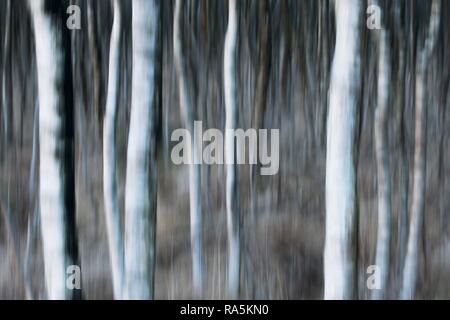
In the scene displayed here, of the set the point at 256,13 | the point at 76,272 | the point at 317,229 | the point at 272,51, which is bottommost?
the point at 317,229

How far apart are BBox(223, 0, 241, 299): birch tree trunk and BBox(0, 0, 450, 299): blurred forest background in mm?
62

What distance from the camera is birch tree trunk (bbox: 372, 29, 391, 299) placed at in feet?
11.4

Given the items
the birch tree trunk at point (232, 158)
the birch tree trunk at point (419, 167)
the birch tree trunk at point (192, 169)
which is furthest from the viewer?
the birch tree trunk at point (192, 169)

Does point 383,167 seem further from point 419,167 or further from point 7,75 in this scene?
point 7,75

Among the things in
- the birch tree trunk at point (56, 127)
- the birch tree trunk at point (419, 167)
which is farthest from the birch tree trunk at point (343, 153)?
the birch tree trunk at point (419, 167)

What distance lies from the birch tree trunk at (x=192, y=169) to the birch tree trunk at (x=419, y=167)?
1.32 m

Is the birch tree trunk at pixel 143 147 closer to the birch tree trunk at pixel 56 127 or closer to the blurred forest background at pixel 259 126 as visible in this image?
the birch tree trunk at pixel 56 127

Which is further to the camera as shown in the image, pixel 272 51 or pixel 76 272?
pixel 272 51

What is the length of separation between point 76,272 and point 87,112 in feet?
5.42

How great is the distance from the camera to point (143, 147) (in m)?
2.03

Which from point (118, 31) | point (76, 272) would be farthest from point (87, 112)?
point (76, 272)

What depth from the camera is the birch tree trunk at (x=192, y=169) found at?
3895mm

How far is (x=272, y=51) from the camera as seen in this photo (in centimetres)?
404
